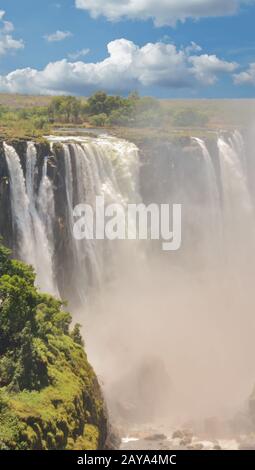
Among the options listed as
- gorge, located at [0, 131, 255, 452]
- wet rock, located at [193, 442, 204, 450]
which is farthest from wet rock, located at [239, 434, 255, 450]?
wet rock, located at [193, 442, 204, 450]

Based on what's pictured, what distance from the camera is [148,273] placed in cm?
3691

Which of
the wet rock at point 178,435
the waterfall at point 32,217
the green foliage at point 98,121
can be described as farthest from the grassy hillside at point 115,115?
the wet rock at point 178,435

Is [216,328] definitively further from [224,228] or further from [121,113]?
[121,113]

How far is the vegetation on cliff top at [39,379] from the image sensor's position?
51.9 feet

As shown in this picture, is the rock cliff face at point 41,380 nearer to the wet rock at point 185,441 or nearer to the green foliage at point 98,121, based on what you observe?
the wet rock at point 185,441

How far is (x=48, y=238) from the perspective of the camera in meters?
30.3

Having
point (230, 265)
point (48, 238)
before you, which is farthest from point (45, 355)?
point (230, 265)

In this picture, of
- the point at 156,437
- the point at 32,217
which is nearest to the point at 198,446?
the point at 156,437

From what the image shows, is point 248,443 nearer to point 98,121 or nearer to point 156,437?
point 156,437

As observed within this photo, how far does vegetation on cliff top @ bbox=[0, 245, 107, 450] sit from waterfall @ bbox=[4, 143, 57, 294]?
6742 mm

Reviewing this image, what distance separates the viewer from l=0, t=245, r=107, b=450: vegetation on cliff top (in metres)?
15.8

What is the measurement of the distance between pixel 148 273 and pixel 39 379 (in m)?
19.3

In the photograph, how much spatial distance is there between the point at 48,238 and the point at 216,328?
1220 centimetres

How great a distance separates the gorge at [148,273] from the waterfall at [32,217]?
0.06m
